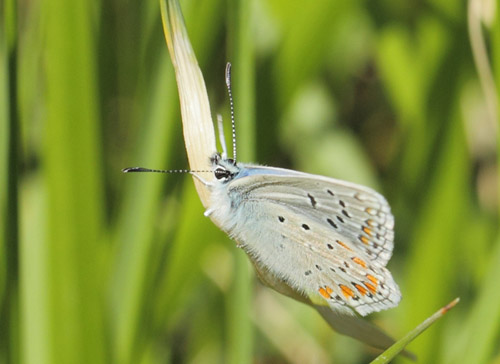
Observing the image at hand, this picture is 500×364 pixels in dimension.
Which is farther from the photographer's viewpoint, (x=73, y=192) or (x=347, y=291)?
(x=347, y=291)

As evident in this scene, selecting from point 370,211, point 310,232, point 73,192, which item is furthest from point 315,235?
point 73,192

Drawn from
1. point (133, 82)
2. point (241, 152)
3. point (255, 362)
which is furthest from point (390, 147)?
point (241, 152)

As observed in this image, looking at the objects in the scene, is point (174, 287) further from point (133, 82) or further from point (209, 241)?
point (133, 82)

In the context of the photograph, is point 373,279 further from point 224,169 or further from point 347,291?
point 224,169

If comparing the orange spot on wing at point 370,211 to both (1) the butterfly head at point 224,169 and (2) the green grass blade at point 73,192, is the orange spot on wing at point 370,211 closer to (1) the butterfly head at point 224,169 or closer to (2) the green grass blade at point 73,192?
(1) the butterfly head at point 224,169

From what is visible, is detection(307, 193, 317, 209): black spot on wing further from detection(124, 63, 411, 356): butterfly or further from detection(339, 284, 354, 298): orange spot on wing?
detection(339, 284, 354, 298): orange spot on wing

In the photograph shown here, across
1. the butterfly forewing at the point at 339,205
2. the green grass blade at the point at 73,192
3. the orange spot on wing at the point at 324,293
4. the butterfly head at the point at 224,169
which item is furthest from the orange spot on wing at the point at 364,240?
the green grass blade at the point at 73,192

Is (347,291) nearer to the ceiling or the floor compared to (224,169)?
nearer to the floor

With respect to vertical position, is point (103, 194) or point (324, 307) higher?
point (103, 194)
